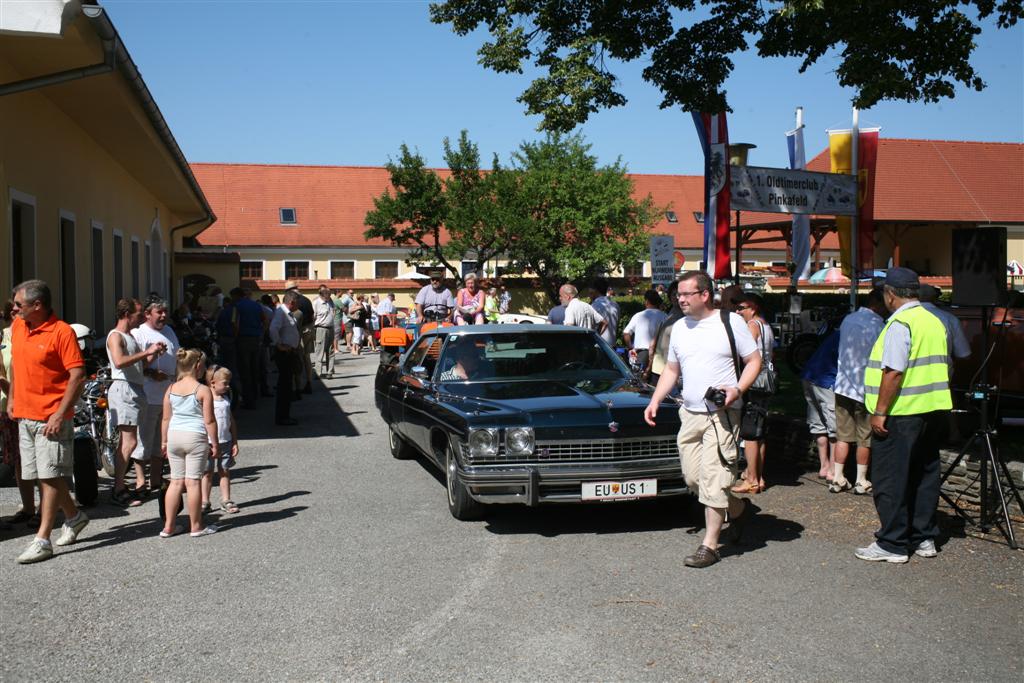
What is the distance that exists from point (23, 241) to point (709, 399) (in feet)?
29.1

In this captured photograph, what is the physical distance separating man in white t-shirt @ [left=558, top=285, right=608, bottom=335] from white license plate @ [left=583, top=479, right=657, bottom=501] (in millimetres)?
5349

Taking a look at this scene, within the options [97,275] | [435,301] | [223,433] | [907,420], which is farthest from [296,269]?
[907,420]

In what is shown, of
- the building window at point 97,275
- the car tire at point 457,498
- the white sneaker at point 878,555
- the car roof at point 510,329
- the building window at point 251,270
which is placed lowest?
the white sneaker at point 878,555

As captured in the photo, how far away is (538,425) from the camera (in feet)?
23.7

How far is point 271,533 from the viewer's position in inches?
293

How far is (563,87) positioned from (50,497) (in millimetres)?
8442

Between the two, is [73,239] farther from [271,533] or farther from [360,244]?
[360,244]

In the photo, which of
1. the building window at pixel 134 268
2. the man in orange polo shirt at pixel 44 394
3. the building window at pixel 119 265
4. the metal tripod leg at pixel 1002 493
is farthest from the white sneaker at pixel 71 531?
the building window at pixel 134 268

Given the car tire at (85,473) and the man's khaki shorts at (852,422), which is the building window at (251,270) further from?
the man's khaki shorts at (852,422)

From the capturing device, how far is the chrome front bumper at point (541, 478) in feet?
23.3

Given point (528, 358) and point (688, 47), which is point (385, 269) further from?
point (528, 358)

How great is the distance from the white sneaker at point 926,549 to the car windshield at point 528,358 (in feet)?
9.53

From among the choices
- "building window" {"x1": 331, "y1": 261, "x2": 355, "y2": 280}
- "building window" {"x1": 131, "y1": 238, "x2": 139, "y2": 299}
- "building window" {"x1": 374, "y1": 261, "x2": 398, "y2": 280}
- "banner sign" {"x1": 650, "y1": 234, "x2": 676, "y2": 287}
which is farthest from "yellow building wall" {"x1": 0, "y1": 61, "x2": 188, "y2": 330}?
"building window" {"x1": 374, "y1": 261, "x2": 398, "y2": 280}

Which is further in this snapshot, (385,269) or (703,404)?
(385,269)
